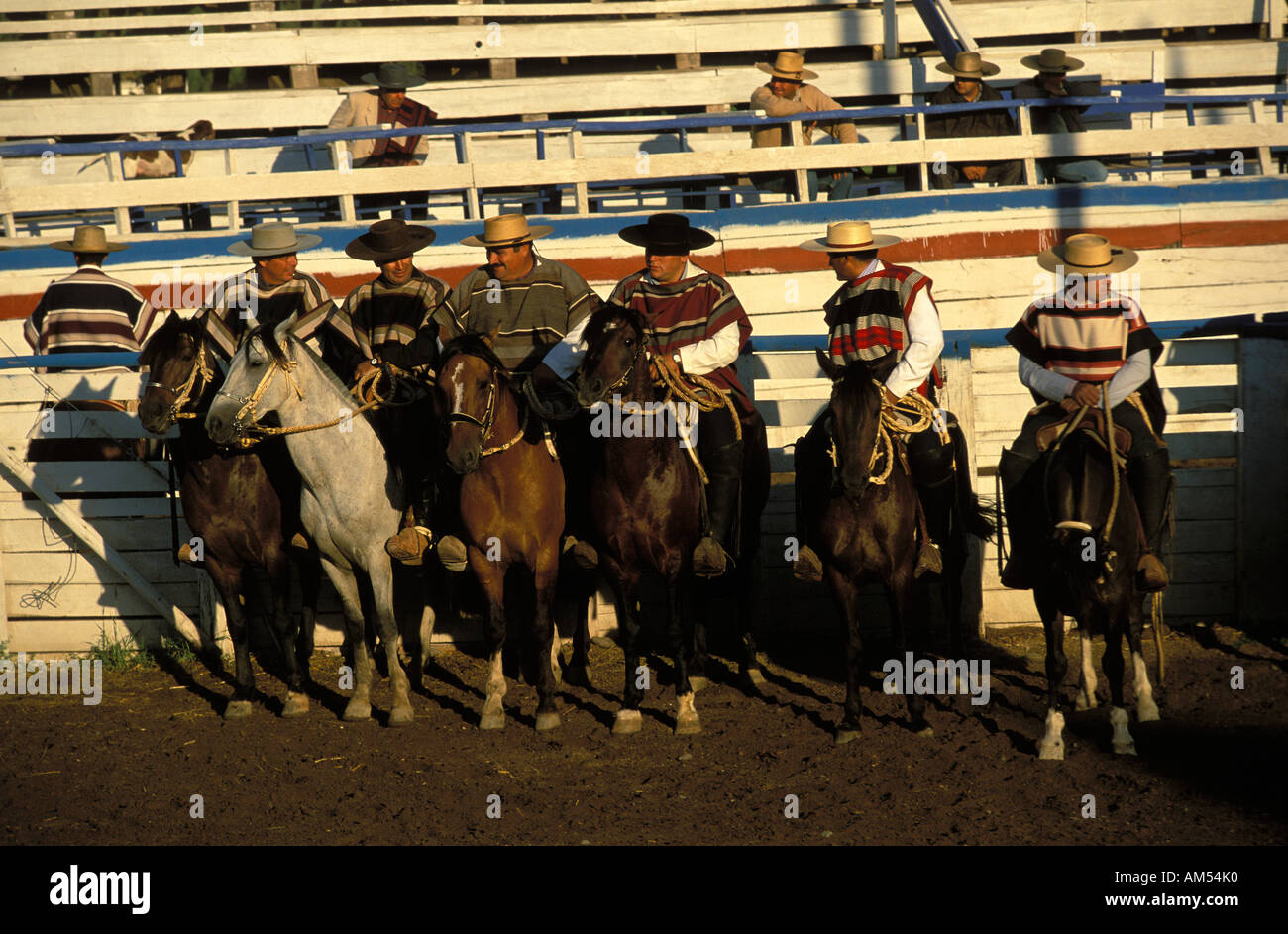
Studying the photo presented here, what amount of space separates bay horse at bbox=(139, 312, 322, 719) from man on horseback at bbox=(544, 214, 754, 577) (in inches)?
85.0

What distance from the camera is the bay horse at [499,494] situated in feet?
24.7

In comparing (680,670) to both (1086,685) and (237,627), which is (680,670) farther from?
(237,627)

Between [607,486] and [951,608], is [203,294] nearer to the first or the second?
[607,486]

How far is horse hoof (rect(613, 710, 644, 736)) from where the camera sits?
789cm

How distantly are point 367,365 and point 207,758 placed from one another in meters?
2.76

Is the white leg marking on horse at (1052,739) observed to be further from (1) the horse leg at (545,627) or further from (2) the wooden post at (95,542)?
(2) the wooden post at (95,542)

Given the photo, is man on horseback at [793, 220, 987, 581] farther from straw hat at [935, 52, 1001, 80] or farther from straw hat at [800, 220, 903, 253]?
straw hat at [935, 52, 1001, 80]

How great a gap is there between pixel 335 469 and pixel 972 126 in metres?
9.01

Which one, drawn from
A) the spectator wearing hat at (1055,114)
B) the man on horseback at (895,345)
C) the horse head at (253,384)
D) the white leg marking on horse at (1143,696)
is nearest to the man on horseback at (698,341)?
the man on horseback at (895,345)

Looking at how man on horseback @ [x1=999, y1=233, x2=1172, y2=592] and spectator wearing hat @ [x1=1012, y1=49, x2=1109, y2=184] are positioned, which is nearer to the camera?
man on horseback @ [x1=999, y1=233, x2=1172, y2=592]

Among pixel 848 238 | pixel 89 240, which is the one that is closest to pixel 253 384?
pixel 848 238

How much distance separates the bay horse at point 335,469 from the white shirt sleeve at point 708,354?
216 centimetres

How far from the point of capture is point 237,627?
28.3ft

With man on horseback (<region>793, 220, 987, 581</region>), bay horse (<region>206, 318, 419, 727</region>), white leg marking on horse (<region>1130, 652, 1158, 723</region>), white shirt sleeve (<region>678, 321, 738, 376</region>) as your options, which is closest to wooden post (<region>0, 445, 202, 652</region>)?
bay horse (<region>206, 318, 419, 727</region>)
